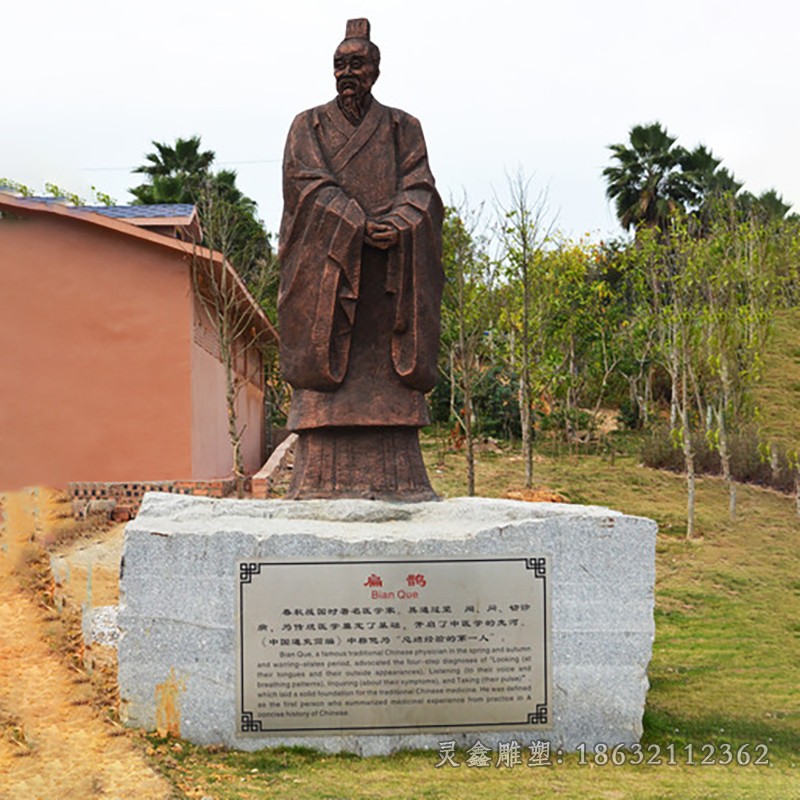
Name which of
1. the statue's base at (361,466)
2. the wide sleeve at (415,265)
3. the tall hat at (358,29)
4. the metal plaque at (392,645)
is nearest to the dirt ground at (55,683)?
the metal plaque at (392,645)

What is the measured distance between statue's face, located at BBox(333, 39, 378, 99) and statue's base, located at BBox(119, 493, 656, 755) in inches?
105

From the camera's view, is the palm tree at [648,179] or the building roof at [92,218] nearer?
the building roof at [92,218]

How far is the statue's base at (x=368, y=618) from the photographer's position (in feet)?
14.3

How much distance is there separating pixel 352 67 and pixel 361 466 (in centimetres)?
239

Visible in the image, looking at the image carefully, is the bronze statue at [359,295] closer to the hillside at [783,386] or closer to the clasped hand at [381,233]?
the clasped hand at [381,233]

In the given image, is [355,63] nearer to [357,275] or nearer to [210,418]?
[357,275]

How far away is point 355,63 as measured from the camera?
217 inches

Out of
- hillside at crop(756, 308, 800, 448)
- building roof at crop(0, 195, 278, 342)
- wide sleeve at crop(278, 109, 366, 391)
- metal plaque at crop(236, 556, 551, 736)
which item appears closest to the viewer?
metal plaque at crop(236, 556, 551, 736)

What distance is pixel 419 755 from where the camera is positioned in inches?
171

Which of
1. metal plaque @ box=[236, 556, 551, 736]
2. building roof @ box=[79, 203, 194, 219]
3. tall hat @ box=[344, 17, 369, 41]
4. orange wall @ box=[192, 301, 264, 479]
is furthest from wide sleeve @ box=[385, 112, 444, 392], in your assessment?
building roof @ box=[79, 203, 194, 219]

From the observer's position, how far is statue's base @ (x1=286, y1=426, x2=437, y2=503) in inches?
216

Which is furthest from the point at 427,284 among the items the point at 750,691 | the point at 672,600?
the point at 672,600

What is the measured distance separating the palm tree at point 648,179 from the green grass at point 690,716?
47.3ft

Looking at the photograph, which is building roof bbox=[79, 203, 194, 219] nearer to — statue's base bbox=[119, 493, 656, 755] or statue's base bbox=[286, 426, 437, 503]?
statue's base bbox=[286, 426, 437, 503]
